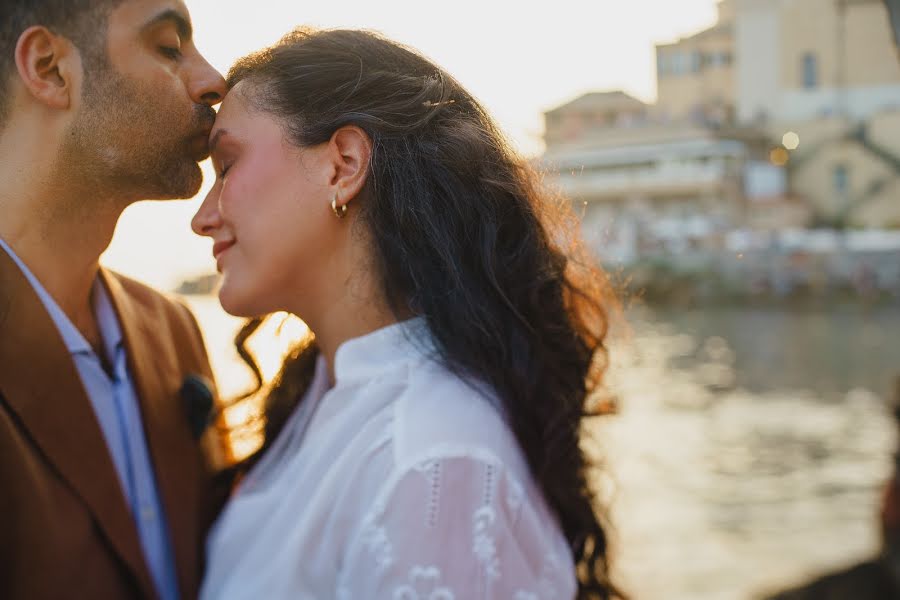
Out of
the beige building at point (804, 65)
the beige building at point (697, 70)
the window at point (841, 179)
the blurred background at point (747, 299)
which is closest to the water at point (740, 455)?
the blurred background at point (747, 299)

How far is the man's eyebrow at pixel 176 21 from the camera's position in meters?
1.91

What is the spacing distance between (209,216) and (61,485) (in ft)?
1.83

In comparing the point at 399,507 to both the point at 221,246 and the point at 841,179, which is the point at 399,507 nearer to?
the point at 221,246

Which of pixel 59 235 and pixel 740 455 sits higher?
pixel 59 235

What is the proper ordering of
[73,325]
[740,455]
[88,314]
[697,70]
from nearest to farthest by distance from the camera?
[73,325] < [88,314] < [740,455] < [697,70]

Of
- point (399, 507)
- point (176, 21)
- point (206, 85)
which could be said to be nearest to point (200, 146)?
point (206, 85)

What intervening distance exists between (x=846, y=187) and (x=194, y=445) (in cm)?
3095

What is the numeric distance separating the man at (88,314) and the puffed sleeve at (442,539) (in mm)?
433

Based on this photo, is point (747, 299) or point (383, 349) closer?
point (383, 349)

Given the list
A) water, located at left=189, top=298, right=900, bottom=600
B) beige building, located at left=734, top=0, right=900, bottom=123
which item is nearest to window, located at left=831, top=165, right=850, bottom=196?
beige building, located at left=734, top=0, right=900, bottom=123

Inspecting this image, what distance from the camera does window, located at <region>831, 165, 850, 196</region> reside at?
30539 millimetres

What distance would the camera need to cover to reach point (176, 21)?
1.96 m

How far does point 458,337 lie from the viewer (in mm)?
1820

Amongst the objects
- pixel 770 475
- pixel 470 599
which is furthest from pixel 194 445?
pixel 770 475
